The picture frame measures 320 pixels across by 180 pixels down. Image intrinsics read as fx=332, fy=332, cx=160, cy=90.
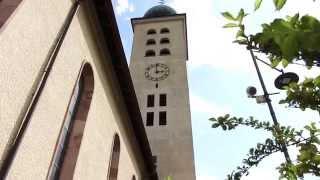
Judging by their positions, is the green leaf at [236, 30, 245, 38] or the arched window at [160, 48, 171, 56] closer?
the green leaf at [236, 30, 245, 38]

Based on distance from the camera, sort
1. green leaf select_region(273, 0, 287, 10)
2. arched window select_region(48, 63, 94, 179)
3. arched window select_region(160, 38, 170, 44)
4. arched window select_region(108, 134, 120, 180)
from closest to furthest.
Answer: green leaf select_region(273, 0, 287, 10) → arched window select_region(48, 63, 94, 179) → arched window select_region(108, 134, 120, 180) → arched window select_region(160, 38, 170, 44)

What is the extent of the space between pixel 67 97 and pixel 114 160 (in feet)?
13.0

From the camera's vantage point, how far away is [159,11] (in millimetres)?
40719

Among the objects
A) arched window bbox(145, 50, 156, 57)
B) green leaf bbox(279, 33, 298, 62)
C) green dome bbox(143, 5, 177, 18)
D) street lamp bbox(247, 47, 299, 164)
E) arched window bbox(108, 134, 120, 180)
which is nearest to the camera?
green leaf bbox(279, 33, 298, 62)

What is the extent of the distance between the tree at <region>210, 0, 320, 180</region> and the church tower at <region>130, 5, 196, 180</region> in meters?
19.7

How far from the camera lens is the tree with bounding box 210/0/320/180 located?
1.24 meters

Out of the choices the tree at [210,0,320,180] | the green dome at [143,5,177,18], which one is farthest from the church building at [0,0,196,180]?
the green dome at [143,5,177,18]

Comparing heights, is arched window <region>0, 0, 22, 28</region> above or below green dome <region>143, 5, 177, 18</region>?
below

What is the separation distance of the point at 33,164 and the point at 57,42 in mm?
2354

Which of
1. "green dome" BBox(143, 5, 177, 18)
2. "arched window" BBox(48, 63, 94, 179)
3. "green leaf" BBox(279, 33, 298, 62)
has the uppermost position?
"green dome" BBox(143, 5, 177, 18)

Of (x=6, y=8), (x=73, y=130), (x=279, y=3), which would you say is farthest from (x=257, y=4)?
(x=73, y=130)

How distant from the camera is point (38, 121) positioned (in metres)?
5.37

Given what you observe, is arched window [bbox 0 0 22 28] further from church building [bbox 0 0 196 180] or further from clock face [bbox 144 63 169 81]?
clock face [bbox 144 63 169 81]

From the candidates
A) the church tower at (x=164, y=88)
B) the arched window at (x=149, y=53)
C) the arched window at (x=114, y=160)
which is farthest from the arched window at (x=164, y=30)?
the arched window at (x=114, y=160)
